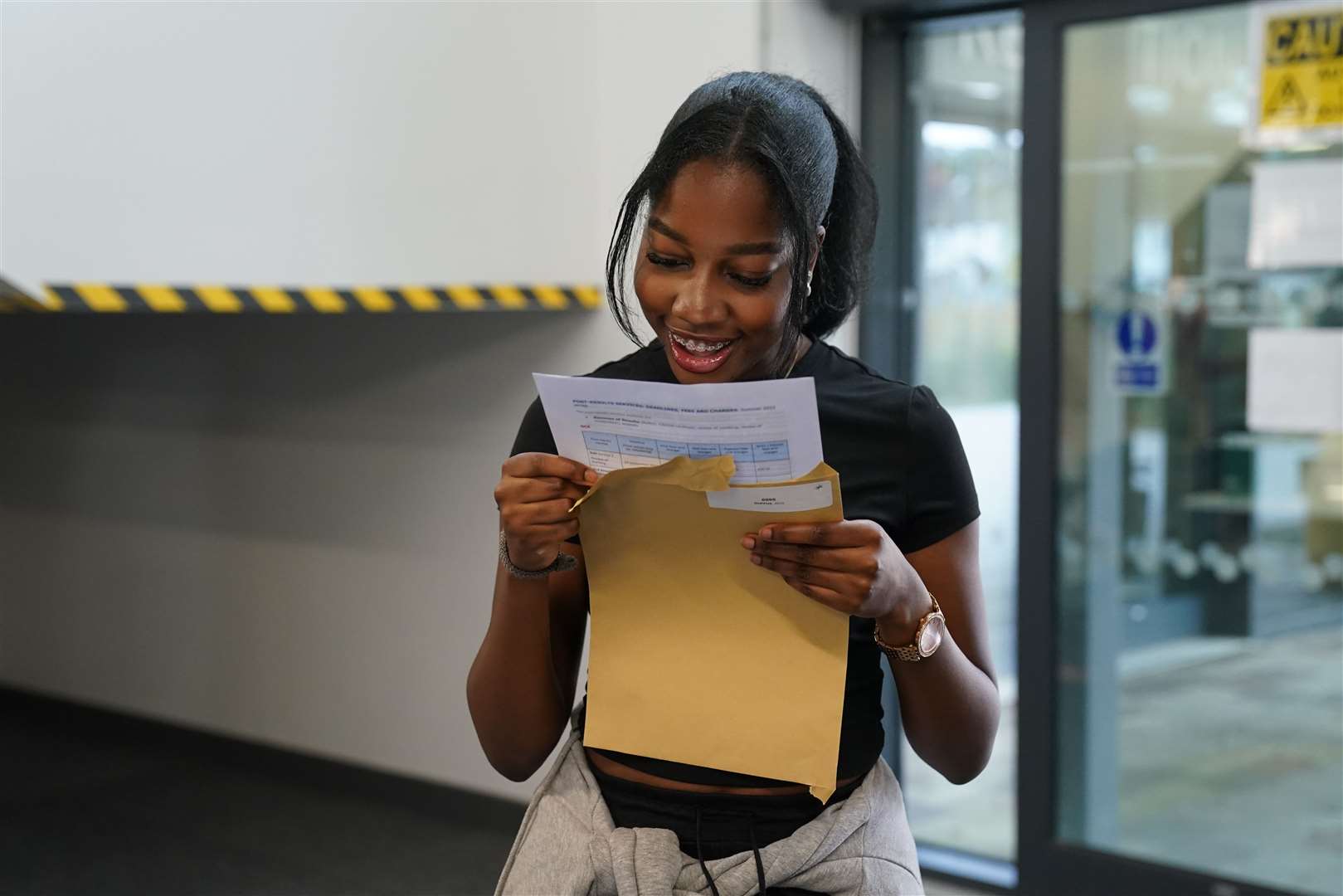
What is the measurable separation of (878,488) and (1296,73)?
2.12 metres

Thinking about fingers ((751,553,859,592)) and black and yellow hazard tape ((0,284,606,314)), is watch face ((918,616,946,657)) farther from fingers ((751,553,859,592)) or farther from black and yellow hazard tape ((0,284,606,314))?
black and yellow hazard tape ((0,284,606,314))

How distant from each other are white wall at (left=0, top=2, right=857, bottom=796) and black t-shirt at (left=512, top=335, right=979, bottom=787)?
1622mm

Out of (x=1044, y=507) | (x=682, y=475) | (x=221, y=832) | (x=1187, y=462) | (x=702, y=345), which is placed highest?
(x=702, y=345)

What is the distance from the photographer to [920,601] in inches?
49.5

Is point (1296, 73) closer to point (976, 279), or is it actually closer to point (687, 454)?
point (976, 279)

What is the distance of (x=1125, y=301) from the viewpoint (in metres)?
3.26

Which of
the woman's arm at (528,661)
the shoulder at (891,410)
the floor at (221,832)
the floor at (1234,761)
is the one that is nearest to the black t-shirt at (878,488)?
the shoulder at (891,410)

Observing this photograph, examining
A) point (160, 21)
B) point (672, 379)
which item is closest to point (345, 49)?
point (160, 21)

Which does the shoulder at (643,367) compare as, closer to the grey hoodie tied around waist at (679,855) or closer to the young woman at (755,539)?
the young woman at (755,539)

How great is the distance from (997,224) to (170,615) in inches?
120

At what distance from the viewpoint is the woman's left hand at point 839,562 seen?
1185 millimetres

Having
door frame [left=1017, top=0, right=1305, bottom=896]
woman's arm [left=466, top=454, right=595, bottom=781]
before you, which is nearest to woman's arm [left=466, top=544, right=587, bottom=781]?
woman's arm [left=466, top=454, right=595, bottom=781]

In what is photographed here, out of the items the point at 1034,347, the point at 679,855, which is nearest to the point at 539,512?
the point at 679,855

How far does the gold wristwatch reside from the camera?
1.27 m
